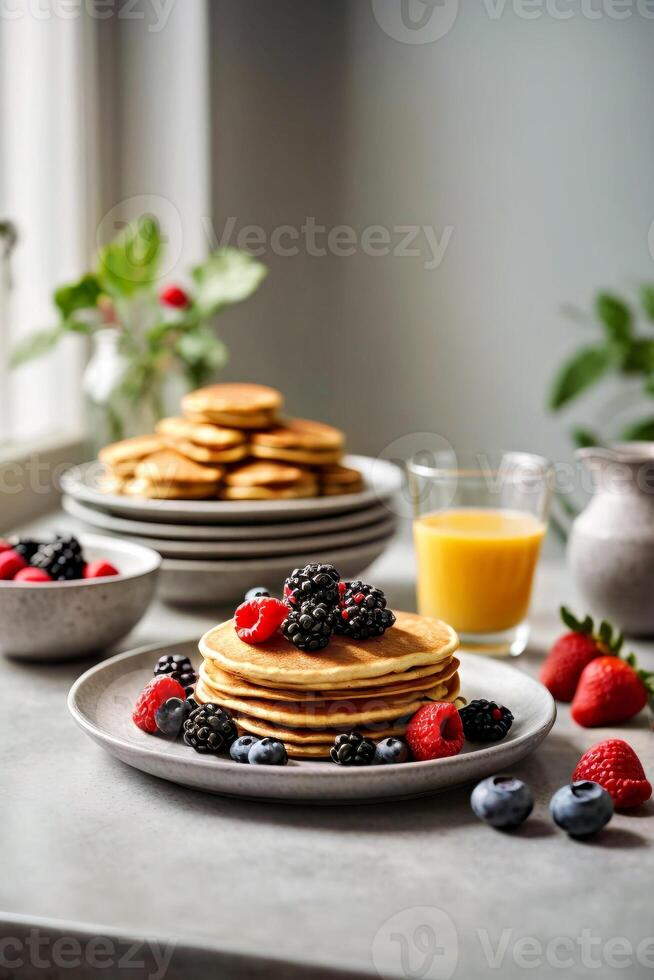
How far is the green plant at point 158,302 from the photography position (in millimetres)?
Result: 2105

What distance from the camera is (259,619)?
3.18ft

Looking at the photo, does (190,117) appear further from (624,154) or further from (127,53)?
(624,154)

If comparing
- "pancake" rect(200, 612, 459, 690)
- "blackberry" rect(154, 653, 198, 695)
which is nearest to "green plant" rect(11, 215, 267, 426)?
"blackberry" rect(154, 653, 198, 695)

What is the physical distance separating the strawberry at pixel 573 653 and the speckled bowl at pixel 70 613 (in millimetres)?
500

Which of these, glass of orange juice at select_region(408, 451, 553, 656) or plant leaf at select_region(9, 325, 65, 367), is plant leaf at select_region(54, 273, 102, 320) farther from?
glass of orange juice at select_region(408, 451, 553, 656)

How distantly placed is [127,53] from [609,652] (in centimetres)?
193

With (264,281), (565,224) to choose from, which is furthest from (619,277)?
(264,281)

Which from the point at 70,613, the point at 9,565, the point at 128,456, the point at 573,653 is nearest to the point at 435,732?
the point at 573,653

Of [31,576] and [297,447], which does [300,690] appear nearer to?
[31,576]

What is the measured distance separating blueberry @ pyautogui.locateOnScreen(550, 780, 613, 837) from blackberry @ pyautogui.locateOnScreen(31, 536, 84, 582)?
0.68 m

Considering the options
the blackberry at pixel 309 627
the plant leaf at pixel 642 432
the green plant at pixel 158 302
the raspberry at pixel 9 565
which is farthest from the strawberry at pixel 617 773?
the plant leaf at pixel 642 432

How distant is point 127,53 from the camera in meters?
2.47

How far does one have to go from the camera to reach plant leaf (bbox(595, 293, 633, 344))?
9.57 feet

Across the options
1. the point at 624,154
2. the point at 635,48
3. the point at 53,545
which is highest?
the point at 635,48
